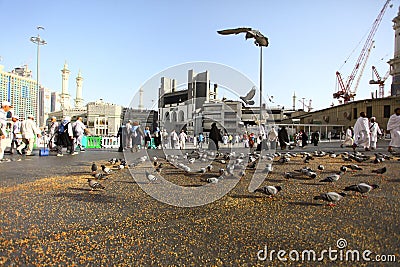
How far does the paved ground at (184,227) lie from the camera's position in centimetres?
298

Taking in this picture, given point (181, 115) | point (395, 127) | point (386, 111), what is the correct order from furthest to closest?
point (386, 111) < point (395, 127) < point (181, 115)

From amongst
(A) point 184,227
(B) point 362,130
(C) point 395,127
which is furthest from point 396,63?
(A) point 184,227

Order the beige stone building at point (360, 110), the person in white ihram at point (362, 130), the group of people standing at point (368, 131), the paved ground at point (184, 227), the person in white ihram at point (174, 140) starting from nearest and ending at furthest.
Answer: the paved ground at point (184, 227)
the group of people standing at point (368, 131)
the person in white ihram at point (362, 130)
the person in white ihram at point (174, 140)
the beige stone building at point (360, 110)

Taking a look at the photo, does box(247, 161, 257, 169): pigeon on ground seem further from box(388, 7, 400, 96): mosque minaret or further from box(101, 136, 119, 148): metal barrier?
box(388, 7, 400, 96): mosque minaret

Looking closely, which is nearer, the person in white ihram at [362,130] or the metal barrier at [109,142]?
the person in white ihram at [362,130]

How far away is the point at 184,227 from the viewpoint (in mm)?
3840

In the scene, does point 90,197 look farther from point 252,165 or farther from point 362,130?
point 362,130

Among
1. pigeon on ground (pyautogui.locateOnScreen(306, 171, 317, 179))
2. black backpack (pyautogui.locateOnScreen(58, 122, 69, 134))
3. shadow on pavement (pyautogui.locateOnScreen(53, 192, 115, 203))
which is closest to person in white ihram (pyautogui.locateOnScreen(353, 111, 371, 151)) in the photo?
pigeon on ground (pyautogui.locateOnScreen(306, 171, 317, 179))

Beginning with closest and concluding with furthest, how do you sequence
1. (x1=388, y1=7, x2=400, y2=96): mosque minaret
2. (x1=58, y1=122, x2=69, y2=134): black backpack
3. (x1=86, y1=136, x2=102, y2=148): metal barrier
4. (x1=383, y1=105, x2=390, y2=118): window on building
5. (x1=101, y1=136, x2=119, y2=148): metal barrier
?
(x1=58, y1=122, x2=69, y2=134): black backpack, (x1=86, y1=136, x2=102, y2=148): metal barrier, (x1=101, y1=136, x2=119, y2=148): metal barrier, (x1=383, y1=105, x2=390, y2=118): window on building, (x1=388, y1=7, x2=400, y2=96): mosque minaret

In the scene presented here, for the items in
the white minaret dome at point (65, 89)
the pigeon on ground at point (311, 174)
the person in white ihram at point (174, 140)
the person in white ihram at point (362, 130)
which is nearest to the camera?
the pigeon on ground at point (311, 174)

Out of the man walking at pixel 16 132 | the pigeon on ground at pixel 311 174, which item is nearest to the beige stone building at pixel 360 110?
the pigeon on ground at pixel 311 174

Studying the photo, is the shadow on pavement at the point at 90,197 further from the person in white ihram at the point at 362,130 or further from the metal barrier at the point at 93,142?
the metal barrier at the point at 93,142

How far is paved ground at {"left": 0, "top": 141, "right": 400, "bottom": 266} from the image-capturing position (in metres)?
2.98

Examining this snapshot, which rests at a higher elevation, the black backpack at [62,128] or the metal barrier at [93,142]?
the black backpack at [62,128]
